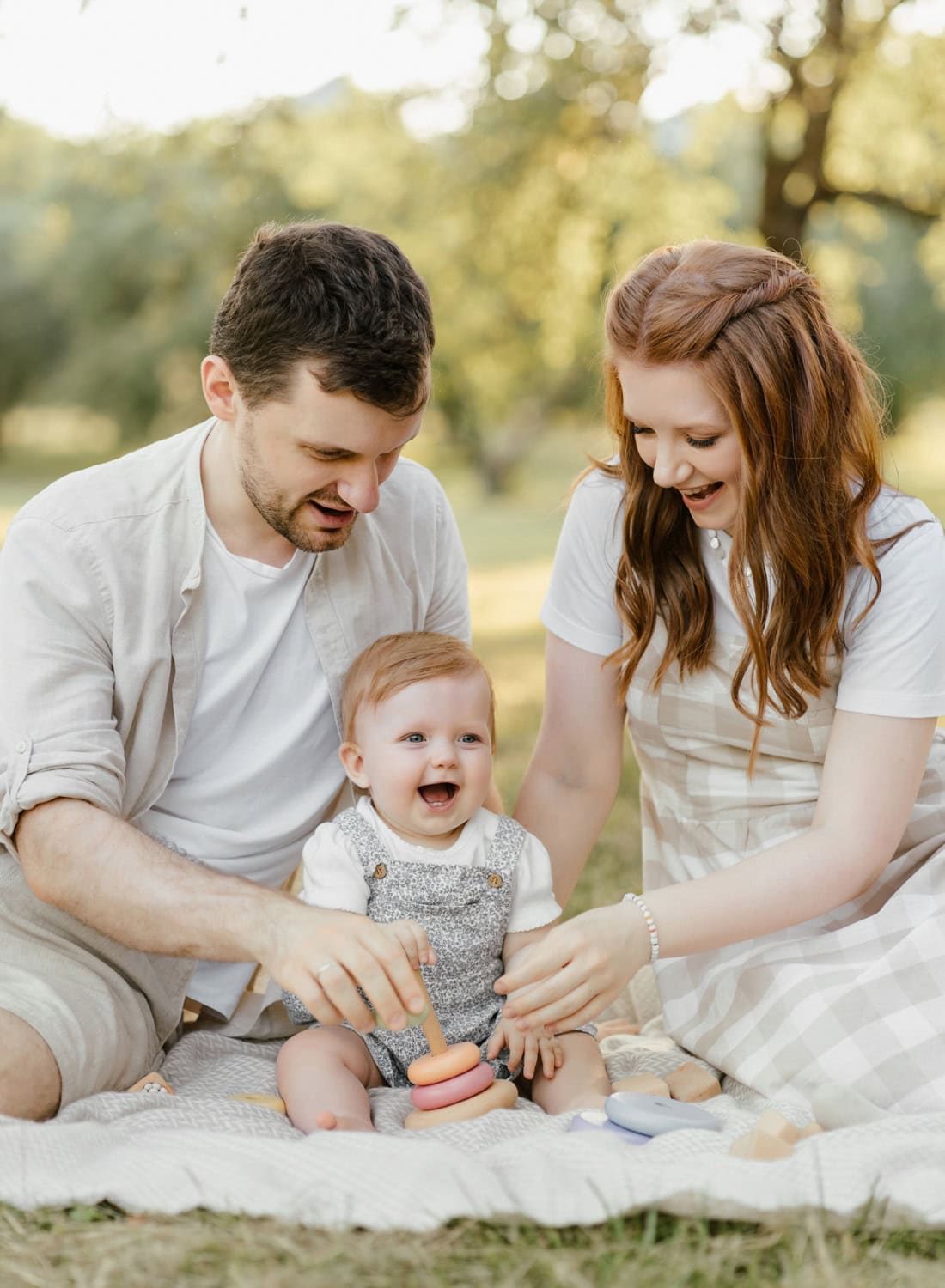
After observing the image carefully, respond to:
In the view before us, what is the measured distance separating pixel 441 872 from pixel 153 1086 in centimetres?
64

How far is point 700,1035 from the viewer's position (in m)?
2.69

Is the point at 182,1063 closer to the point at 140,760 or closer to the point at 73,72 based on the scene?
the point at 140,760

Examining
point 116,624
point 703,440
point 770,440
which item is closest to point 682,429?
point 703,440

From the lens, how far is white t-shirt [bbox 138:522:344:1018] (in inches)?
107

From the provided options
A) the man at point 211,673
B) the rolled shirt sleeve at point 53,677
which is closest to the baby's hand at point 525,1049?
the man at point 211,673

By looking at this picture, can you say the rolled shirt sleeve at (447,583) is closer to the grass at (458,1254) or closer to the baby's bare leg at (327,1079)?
the baby's bare leg at (327,1079)

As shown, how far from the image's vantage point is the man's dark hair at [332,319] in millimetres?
2453

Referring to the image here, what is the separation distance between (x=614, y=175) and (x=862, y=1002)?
7.60 m

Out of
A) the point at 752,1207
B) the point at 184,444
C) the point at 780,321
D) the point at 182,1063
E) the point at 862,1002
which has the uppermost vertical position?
the point at 780,321

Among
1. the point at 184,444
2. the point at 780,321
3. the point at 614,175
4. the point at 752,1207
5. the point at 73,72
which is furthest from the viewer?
the point at 614,175

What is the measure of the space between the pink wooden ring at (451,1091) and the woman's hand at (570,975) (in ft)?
0.46

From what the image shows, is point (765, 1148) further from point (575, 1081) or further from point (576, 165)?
point (576, 165)

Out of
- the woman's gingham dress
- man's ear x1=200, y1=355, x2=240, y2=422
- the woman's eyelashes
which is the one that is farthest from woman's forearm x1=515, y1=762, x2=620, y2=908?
man's ear x1=200, y1=355, x2=240, y2=422

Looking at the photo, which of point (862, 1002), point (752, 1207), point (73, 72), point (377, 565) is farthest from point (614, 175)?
point (752, 1207)
